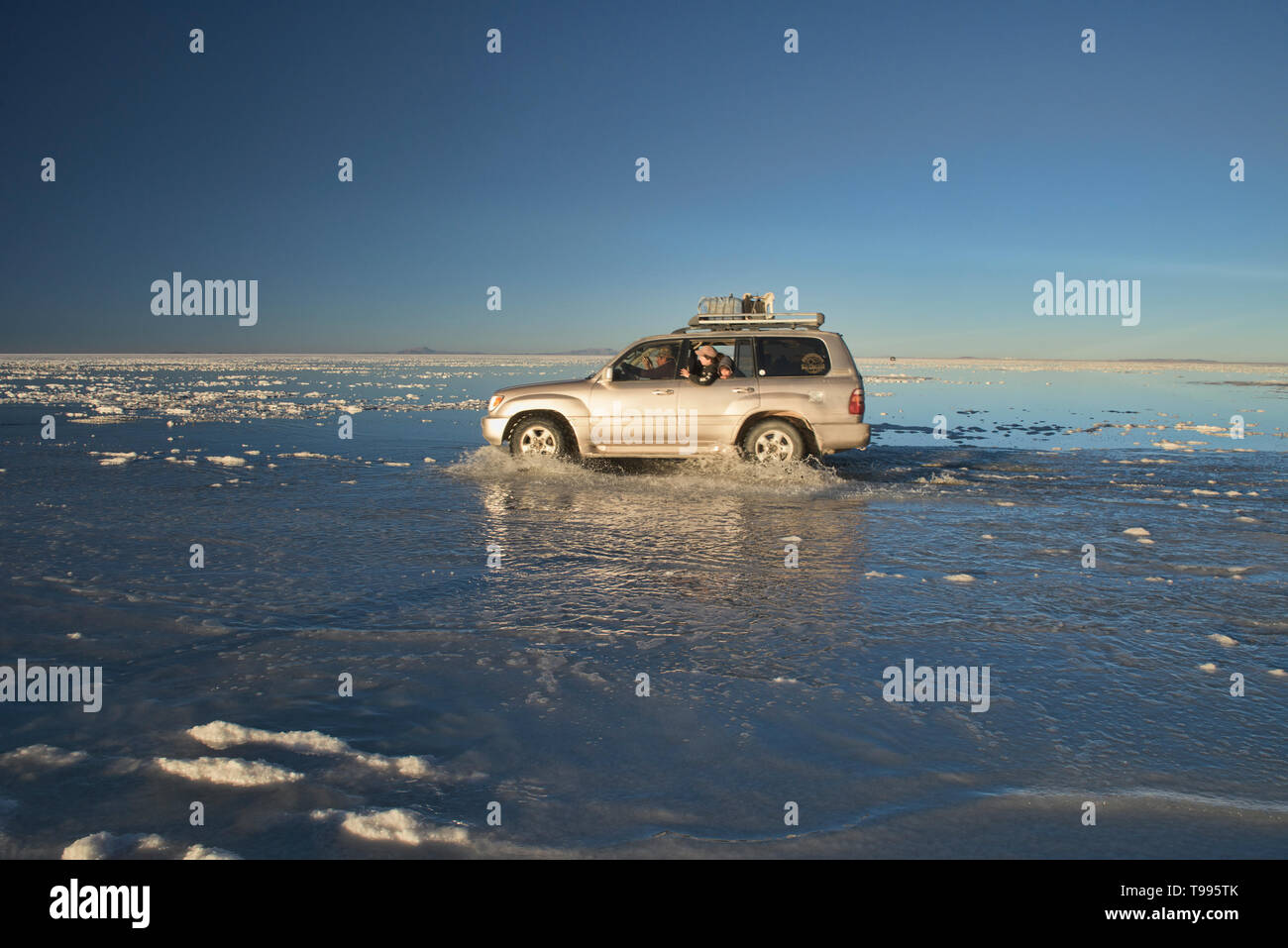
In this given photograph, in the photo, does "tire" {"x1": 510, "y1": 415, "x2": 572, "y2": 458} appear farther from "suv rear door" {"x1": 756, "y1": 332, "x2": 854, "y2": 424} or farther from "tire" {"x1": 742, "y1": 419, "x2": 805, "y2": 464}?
"suv rear door" {"x1": 756, "y1": 332, "x2": 854, "y2": 424}

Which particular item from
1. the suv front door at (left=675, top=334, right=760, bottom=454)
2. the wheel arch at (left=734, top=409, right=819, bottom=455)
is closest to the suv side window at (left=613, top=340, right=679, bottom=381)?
the suv front door at (left=675, top=334, right=760, bottom=454)

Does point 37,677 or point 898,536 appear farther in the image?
point 898,536

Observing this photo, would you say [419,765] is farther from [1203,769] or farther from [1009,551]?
[1009,551]

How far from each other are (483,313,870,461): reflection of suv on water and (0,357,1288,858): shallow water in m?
1.60

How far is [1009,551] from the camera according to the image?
23.1 ft

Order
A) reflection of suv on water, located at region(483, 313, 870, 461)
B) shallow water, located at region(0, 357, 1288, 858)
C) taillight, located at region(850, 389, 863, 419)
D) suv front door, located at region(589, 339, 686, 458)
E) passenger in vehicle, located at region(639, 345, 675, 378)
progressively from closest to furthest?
shallow water, located at region(0, 357, 1288, 858)
taillight, located at region(850, 389, 863, 419)
reflection of suv on water, located at region(483, 313, 870, 461)
suv front door, located at region(589, 339, 686, 458)
passenger in vehicle, located at region(639, 345, 675, 378)

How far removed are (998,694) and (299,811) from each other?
3.11 m

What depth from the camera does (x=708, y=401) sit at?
11.5 m

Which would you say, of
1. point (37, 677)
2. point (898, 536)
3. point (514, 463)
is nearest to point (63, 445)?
point (514, 463)

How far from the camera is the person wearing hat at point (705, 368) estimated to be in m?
11.5

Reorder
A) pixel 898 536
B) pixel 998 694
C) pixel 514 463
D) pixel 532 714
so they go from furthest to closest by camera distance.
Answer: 1. pixel 514 463
2. pixel 898 536
3. pixel 998 694
4. pixel 532 714

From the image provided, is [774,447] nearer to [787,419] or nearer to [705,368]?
[787,419]

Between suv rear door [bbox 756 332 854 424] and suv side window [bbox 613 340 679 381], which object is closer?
suv rear door [bbox 756 332 854 424]

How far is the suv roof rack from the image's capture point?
11.5 meters
